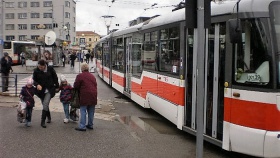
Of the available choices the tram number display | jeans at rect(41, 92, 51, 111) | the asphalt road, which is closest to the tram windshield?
the tram number display

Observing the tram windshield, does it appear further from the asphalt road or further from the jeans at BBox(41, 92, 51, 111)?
the jeans at BBox(41, 92, 51, 111)

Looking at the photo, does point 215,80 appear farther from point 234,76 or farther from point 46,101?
point 46,101

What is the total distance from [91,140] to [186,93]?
7.58 feet

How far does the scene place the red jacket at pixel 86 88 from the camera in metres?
8.70

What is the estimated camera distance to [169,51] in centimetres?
906

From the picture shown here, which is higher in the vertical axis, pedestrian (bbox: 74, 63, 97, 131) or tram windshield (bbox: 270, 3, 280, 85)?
tram windshield (bbox: 270, 3, 280, 85)

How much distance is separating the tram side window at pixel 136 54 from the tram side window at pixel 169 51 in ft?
7.76

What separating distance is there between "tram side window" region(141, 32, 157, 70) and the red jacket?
228 centimetres

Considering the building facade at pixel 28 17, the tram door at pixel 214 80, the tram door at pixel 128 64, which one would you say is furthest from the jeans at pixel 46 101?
the building facade at pixel 28 17

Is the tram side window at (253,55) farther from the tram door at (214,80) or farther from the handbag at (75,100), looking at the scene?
the handbag at (75,100)

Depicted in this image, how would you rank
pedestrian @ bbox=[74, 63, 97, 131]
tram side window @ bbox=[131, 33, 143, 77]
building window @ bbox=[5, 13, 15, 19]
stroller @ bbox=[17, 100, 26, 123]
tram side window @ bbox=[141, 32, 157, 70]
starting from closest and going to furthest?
pedestrian @ bbox=[74, 63, 97, 131], stroller @ bbox=[17, 100, 26, 123], tram side window @ bbox=[141, 32, 157, 70], tram side window @ bbox=[131, 33, 143, 77], building window @ bbox=[5, 13, 15, 19]

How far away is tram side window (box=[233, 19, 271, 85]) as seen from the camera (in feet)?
19.6

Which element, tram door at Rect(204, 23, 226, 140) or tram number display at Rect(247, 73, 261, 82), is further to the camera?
tram door at Rect(204, 23, 226, 140)

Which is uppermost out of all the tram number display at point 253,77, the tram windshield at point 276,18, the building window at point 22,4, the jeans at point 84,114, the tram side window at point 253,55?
the building window at point 22,4
